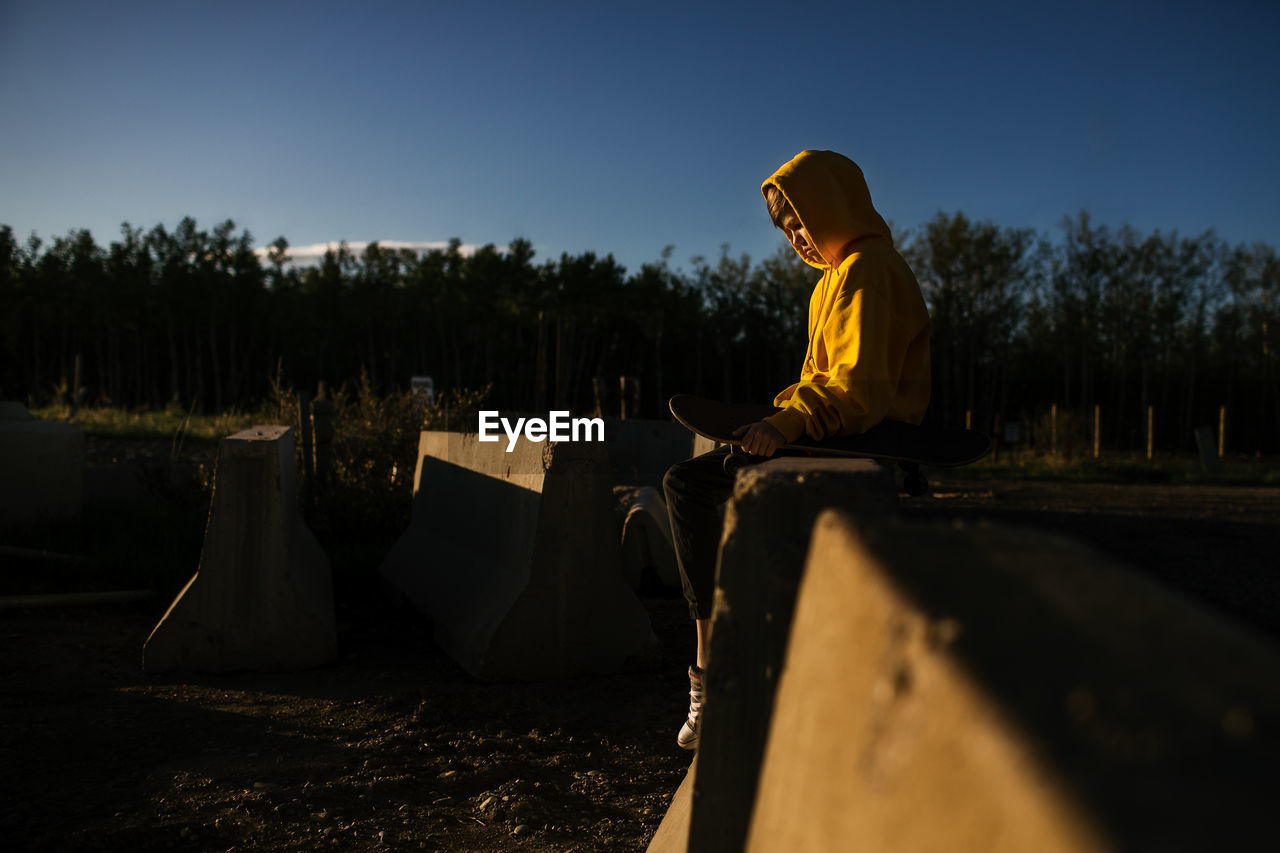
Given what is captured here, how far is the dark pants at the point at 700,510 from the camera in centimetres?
281

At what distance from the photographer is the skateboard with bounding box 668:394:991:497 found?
2.48 meters

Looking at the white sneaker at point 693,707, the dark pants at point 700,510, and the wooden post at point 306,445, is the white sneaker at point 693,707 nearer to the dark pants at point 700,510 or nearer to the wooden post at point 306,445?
the dark pants at point 700,510

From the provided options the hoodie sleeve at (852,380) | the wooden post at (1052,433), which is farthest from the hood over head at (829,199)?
the wooden post at (1052,433)

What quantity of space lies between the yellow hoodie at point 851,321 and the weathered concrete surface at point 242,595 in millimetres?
2978

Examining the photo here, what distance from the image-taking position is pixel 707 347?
4719 centimetres

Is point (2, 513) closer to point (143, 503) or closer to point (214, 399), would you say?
point (143, 503)

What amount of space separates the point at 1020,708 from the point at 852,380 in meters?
1.81

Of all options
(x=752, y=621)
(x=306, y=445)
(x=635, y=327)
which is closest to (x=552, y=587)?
(x=752, y=621)

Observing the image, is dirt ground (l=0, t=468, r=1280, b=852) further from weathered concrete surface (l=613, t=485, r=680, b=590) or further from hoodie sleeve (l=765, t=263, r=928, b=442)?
weathered concrete surface (l=613, t=485, r=680, b=590)

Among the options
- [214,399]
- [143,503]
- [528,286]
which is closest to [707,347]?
[528,286]

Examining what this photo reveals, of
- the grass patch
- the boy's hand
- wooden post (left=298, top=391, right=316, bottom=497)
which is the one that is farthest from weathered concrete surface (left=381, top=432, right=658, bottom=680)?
the grass patch

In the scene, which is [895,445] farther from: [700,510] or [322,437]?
[322,437]

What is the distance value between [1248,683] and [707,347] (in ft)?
Result: 153

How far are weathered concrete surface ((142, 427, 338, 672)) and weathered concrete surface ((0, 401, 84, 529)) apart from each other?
4128mm
